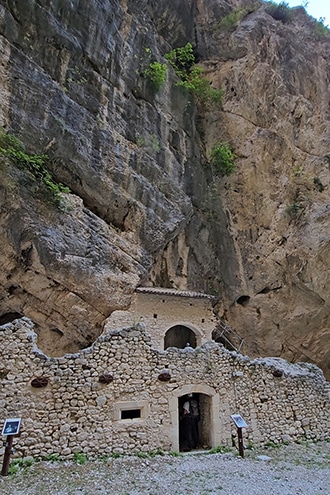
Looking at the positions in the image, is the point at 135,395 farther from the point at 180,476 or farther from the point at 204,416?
the point at 204,416

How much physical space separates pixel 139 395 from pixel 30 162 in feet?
29.1

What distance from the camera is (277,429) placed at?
32.5 ft

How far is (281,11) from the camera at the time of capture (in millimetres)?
25766

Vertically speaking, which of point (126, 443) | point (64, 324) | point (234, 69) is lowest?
point (126, 443)

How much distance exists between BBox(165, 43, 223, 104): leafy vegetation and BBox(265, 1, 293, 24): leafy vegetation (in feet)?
30.2

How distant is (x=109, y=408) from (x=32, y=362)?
2334mm

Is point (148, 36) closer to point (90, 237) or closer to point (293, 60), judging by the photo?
point (293, 60)

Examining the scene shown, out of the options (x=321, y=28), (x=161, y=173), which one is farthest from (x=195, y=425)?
(x=321, y=28)

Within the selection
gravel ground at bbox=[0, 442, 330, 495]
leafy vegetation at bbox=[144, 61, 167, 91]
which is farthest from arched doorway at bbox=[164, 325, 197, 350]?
leafy vegetation at bbox=[144, 61, 167, 91]

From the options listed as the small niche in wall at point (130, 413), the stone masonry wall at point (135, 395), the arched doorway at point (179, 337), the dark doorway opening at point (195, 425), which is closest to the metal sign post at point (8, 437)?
the stone masonry wall at point (135, 395)

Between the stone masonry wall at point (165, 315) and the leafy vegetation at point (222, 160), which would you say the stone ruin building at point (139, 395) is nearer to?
the stone masonry wall at point (165, 315)

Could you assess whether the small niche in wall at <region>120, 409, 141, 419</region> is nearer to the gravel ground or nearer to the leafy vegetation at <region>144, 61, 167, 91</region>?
the gravel ground

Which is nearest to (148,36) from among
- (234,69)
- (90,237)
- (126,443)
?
(234,69)

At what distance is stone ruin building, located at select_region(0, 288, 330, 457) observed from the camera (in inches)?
311
